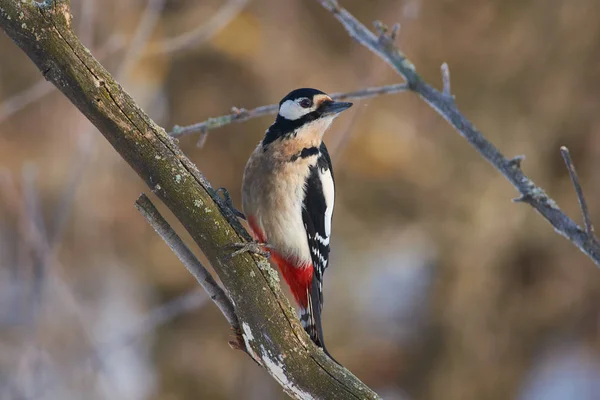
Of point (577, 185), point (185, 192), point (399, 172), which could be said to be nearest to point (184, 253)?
point (185, 192)

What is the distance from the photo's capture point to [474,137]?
2.90 metres

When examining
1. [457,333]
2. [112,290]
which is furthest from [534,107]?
[112,290]

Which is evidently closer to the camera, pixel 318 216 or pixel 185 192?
pixel 185 192

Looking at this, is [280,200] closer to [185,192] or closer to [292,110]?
[292,110]

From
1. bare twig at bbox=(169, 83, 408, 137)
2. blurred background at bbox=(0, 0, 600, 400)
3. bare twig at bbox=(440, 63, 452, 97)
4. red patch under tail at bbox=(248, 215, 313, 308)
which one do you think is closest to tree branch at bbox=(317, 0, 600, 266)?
bare twig at bbox=(440, 63, 452, 97)

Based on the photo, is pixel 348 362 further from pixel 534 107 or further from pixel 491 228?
pixel 534 107

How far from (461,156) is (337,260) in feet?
5.79

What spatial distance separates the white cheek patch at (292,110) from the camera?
2932mm

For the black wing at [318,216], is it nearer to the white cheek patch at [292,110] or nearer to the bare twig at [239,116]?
the white cheek patch at [292,110]

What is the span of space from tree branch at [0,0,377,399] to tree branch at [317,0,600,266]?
107 centimetres

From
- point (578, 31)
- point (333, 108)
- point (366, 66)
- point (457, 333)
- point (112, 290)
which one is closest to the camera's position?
point (333, 108)

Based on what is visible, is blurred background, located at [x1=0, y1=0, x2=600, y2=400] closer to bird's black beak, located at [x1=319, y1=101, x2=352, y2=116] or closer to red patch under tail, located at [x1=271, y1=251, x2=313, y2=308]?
bird's black beak, located at [x1=319, y1=101, x2=352, y2=116]

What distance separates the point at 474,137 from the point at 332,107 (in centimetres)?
58

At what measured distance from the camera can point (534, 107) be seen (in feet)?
21.7
